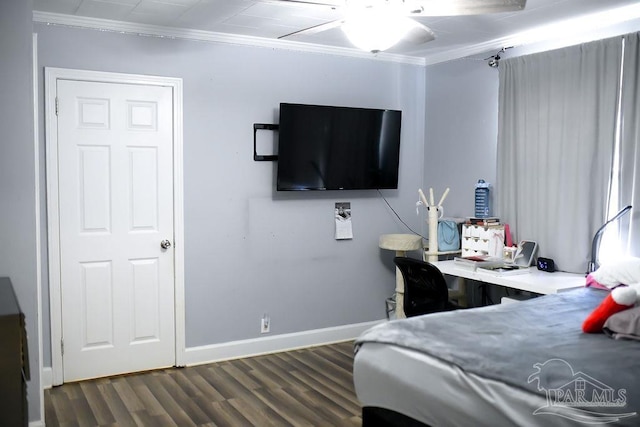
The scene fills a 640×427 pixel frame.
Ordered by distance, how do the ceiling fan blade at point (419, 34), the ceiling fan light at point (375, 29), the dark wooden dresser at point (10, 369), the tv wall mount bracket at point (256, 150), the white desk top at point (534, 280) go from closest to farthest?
the dark wooden dresser at point (10, 369) < the ceiling fan light at point (375, 29) < the ceiling fan blade at point (419, 34) < the white desk top at point (534, 280) < the tv wall mount bracket at point (256, 150)

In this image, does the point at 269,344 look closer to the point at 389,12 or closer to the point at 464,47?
the point at 464,47

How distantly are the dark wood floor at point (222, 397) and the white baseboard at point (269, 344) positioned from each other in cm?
8

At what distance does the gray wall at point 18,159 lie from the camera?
3064 mm

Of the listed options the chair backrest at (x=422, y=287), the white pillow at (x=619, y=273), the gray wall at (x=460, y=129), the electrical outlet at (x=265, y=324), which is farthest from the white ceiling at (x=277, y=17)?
the electrical outlet at (x=265, y=324)

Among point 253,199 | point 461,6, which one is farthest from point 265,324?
point 461,6

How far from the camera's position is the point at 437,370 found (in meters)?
2.30

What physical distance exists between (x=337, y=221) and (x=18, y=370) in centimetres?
310

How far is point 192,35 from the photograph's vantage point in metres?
4.36

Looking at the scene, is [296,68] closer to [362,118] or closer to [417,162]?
[362,118]

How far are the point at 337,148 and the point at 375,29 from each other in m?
2.24

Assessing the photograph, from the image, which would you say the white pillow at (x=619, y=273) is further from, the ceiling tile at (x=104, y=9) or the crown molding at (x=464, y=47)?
the ceiling tile at (x=104, y=9)

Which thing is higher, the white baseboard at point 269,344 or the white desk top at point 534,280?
the white desk top at point 534,280

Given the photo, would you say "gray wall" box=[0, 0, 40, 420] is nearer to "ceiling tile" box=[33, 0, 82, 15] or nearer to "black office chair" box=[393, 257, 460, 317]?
"ceiling tile" box=[33, 0, 82, 15]

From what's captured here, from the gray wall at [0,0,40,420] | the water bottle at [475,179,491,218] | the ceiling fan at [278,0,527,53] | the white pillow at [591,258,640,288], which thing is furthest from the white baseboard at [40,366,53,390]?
the white pillow at [591,258,640,288]
